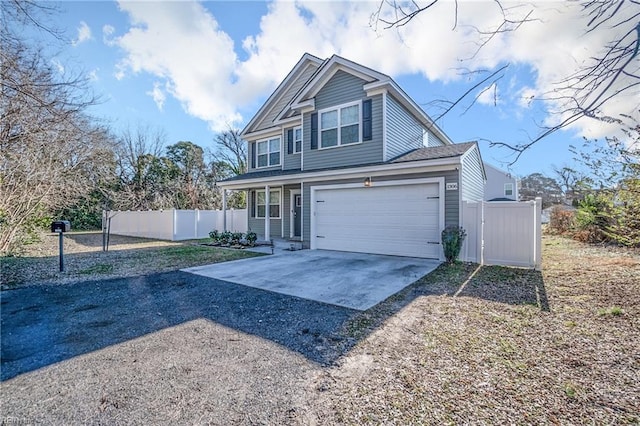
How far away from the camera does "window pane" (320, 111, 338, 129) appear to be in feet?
34.4

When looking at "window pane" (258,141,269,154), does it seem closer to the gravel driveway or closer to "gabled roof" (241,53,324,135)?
"gabled roof" (241,53,324,135)

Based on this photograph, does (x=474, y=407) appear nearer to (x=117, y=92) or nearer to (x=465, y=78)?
(x=465, y=78)

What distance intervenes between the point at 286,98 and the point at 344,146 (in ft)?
19.2

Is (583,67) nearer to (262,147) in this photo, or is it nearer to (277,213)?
(277,213)

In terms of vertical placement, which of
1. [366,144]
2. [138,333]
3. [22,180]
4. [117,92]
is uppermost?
[117,92]

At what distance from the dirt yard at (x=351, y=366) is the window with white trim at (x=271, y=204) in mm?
9348

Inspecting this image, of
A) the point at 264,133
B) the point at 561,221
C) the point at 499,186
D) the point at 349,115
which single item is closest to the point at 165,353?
the point at 349,115

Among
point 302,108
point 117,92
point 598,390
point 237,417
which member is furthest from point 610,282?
point 117,92

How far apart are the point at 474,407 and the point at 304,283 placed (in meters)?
4.06

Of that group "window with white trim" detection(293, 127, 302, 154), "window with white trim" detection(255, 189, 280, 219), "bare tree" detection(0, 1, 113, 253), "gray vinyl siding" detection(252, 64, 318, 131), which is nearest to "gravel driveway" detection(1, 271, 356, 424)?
"bare tree" detection(0, 1, 113, 253)

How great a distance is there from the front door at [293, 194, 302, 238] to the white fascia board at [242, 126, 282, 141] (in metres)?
3.22

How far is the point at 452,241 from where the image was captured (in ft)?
25.1

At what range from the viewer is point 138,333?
3611 mm

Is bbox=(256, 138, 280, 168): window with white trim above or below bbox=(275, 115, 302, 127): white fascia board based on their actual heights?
below
